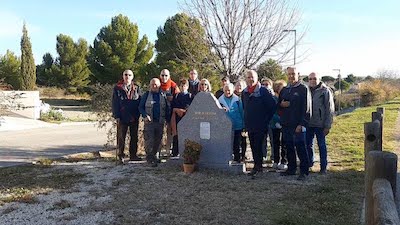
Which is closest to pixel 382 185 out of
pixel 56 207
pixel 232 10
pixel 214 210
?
pixel 214 210

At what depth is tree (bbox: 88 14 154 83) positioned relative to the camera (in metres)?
41.6

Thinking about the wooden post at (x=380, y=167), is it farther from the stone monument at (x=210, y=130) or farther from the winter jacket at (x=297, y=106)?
the stone monument at (x=210, y=130)

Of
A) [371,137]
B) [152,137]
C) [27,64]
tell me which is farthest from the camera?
[27,64]

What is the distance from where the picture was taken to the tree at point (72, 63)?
47.2 meters

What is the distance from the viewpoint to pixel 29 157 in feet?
34.9

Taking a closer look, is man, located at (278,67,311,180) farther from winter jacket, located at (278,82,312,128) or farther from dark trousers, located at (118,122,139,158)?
dark trousers, located at (118,122,139,158)

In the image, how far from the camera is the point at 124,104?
897 centimetres

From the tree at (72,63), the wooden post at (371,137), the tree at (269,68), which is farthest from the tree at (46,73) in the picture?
the wooden post at (371,137)

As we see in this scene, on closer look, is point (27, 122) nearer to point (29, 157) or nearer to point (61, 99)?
point (29, 157)

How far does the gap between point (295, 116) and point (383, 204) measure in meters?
5.37

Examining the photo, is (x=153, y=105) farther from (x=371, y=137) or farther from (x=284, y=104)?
(x=371, y=137)

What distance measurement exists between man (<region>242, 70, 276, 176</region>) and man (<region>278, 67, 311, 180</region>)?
255mm

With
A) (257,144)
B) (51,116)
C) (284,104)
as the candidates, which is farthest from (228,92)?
(51,116)

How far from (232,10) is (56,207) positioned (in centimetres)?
952
